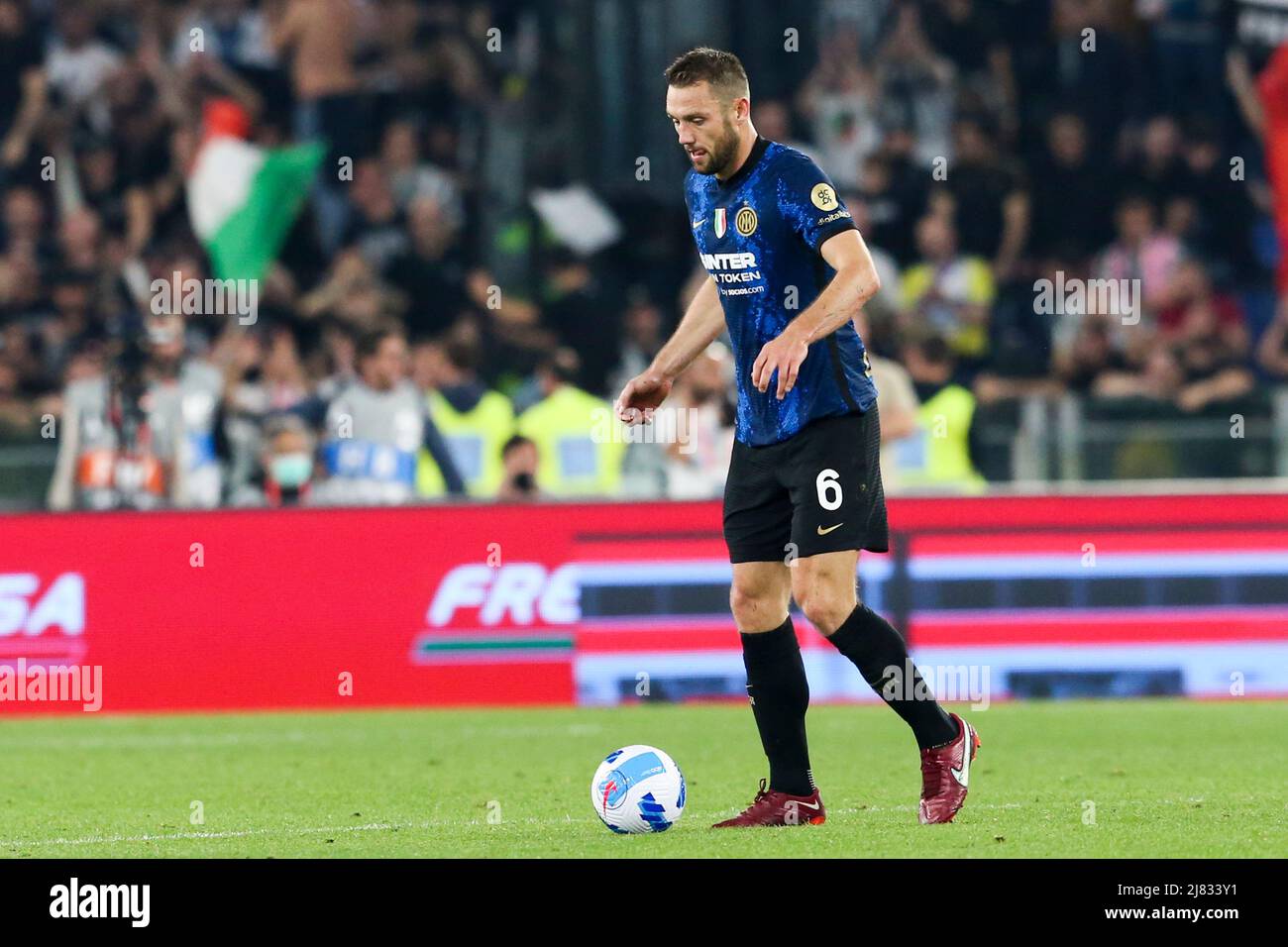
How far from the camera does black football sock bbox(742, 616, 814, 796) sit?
7152 millimetres

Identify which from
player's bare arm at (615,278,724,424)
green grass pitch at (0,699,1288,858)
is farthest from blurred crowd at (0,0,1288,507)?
player's bare arm at (615,278,724,424)

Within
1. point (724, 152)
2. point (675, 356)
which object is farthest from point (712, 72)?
point (675, 356)

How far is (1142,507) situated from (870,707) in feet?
5.85

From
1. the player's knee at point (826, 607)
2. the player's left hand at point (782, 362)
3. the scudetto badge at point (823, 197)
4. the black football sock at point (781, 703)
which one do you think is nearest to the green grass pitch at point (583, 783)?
the black football sock at point (781, 703)

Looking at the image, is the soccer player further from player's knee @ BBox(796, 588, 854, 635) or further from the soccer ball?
the soccer ball

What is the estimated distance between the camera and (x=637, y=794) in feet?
22.8

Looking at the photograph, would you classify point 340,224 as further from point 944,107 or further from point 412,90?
point 944,107

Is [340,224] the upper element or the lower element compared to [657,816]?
upper

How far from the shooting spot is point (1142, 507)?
40.1 ft

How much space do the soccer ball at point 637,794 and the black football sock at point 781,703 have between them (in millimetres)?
Answer: 329

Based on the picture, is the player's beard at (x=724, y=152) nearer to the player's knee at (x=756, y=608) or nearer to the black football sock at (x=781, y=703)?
the player's knee at (x=756, y=608)

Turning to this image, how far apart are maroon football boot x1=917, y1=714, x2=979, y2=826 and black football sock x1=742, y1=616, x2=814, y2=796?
0.36 meters

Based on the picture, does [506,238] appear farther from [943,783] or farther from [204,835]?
[943,783]
